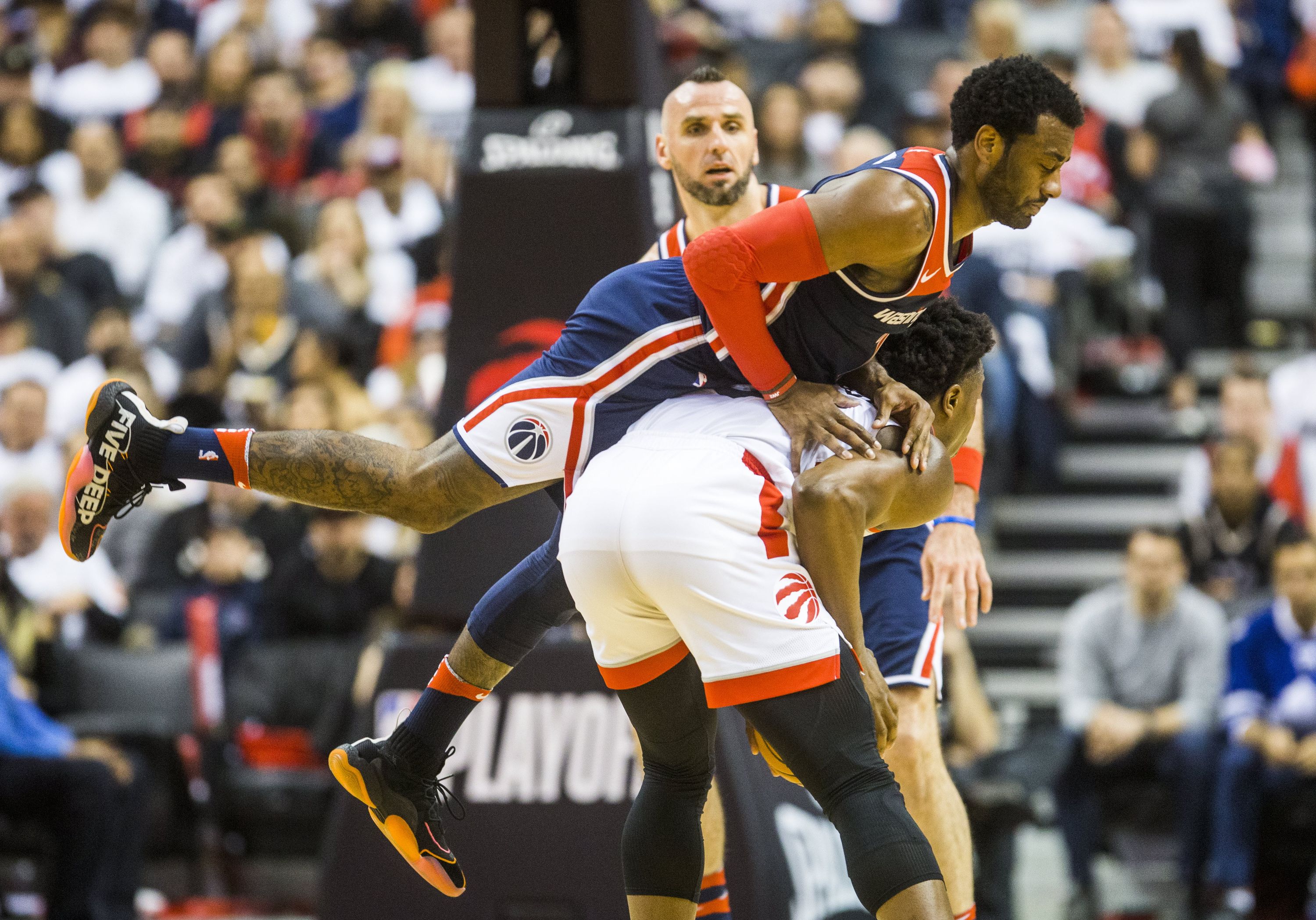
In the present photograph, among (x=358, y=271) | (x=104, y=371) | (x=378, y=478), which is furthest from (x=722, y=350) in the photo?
(x=104, y=371)

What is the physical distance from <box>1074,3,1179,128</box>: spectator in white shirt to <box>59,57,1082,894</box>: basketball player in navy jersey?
7.45 meters

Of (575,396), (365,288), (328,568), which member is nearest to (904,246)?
(575,396)

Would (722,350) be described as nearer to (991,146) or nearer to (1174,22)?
(991,146)

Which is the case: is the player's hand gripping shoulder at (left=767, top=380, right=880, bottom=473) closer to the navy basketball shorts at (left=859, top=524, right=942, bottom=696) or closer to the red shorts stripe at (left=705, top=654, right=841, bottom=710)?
the red shorts stripe at (left=705, top=654, right=841, bottom=710)

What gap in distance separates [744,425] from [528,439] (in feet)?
1.59

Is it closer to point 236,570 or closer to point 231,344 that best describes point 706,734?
point 236,570

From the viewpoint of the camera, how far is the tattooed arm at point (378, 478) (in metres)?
3.70

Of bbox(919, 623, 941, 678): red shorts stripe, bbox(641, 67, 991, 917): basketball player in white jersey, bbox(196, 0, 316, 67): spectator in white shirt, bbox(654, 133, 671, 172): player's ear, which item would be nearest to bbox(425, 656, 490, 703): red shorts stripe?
bbox(641, 67, 991, 917): basketball player in white jersey

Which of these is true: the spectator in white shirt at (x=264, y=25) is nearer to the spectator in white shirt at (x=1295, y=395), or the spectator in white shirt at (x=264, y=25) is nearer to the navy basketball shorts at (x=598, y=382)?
the spectator in white shirt at (x=1295, y=395)

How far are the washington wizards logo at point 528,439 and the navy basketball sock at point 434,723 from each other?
81cm

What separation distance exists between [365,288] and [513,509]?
4846 millimetres

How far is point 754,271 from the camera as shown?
132 inches

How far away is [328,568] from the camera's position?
25.8 ft

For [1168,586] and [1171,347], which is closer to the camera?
[1168,586]
